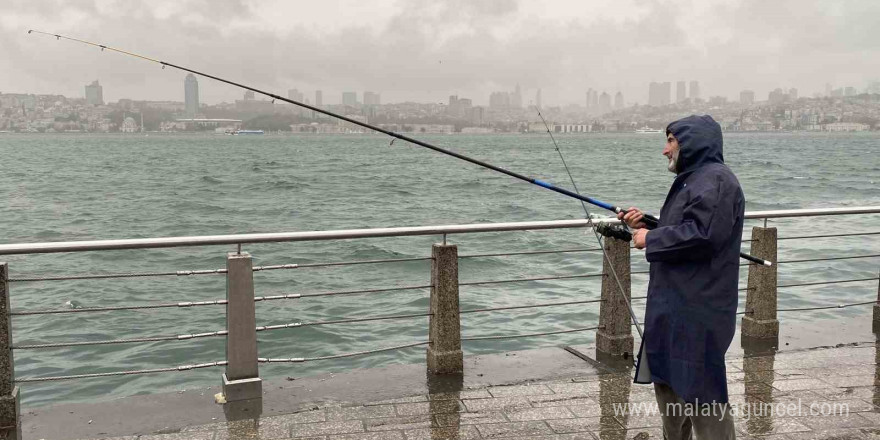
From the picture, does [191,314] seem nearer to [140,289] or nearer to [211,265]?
[140,289]

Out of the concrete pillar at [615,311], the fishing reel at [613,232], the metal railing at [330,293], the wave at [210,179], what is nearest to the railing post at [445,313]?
the metal railing at [330,293]

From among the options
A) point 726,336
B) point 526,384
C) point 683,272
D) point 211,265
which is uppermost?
point 683,272

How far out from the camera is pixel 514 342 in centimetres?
1208

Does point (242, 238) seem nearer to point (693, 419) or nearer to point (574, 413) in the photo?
point (574, 413)

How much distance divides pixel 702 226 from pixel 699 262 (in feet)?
0.61

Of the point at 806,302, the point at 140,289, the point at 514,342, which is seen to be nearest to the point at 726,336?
the point at 514,342

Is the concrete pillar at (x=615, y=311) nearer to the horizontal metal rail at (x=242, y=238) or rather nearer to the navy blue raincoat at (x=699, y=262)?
the horizontal metal rail at (x=242, y=238)

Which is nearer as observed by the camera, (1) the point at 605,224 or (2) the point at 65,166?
(1) the point at 605,224

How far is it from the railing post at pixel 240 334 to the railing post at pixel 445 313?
132 cm

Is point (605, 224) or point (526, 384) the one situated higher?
point (605, 224)

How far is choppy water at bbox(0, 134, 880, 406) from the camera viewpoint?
12422mm

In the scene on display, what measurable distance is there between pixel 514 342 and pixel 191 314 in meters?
6.46

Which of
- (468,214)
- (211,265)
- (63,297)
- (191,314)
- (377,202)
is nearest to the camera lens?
(191,314)

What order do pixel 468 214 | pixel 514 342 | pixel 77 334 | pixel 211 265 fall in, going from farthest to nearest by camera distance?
pixel 468 214
pixel 211 265
pixel 77 334
pixel 514 342
